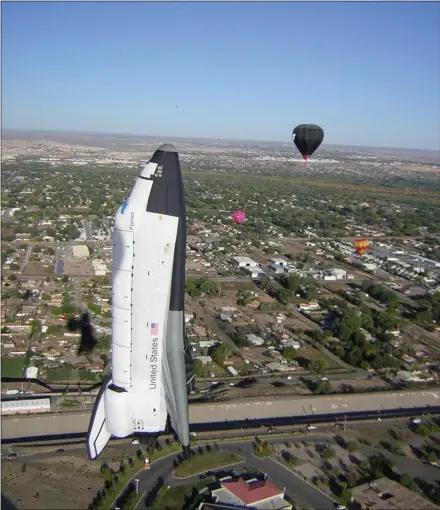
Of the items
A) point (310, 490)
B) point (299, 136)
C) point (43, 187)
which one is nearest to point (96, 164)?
point (43, 187)

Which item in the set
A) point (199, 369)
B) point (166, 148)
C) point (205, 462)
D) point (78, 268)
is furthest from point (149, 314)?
point (78, 268)

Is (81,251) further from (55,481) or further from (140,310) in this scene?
(140,310)

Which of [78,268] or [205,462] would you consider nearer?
[205,462]

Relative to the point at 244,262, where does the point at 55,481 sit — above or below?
below

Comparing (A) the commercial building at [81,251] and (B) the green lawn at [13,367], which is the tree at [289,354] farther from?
(A) the commercial building at [81,251]

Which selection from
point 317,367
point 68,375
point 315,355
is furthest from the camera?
point 315,355

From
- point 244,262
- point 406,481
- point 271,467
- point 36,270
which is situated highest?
point 244,262

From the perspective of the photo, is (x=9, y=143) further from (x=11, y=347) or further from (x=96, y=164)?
(x=11, y=347)
